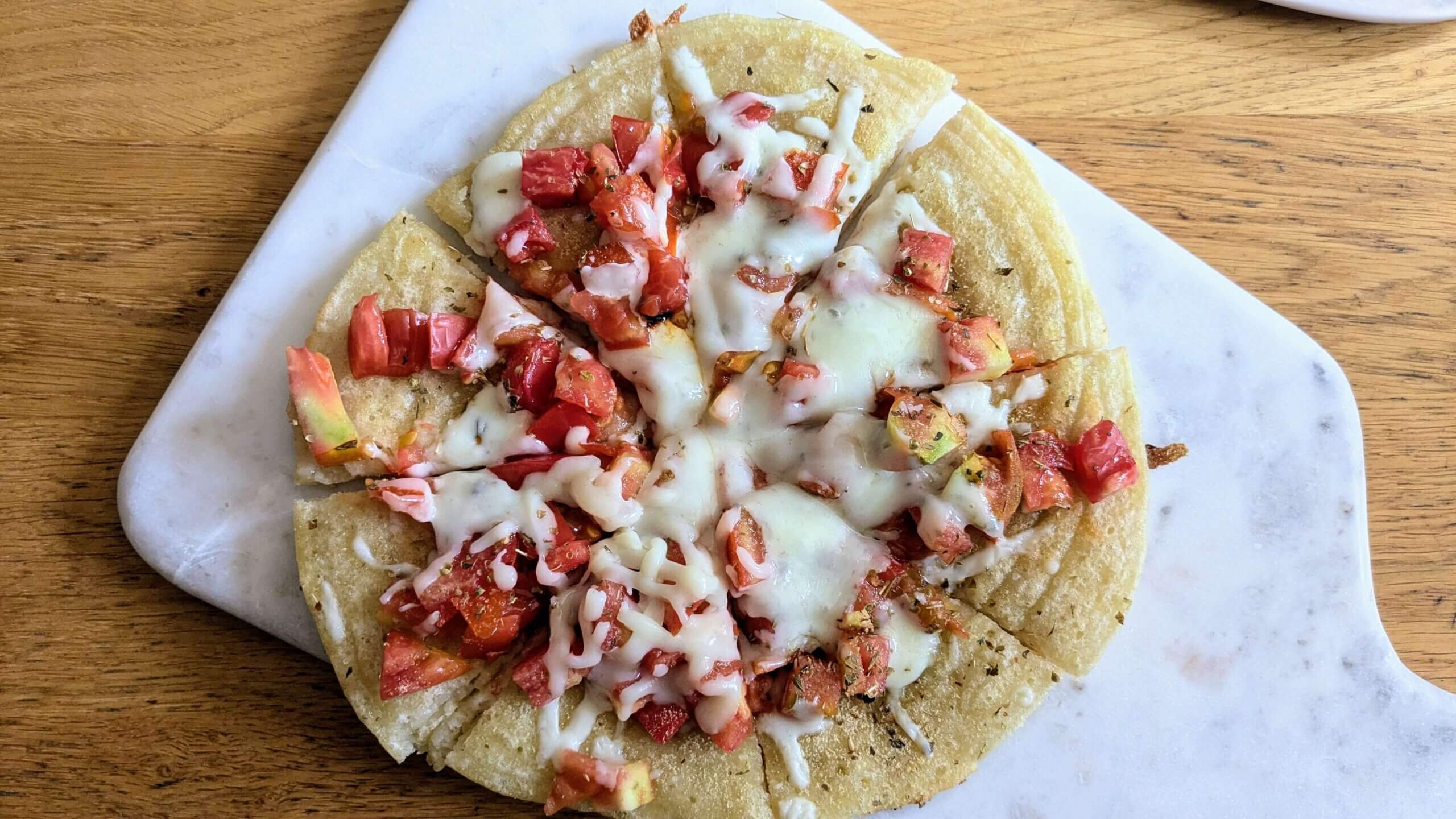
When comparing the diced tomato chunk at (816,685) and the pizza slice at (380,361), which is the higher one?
the pizza slice at (380,361)

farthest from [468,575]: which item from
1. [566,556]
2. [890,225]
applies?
[890,225]

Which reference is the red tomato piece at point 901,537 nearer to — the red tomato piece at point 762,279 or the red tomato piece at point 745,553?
the red tomato piece at point 745,553

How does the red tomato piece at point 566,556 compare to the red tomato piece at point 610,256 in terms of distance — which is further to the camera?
the red tomato piece at point 610,256

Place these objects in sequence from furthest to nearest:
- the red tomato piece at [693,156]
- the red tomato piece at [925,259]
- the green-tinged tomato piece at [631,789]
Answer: the red tomato piece at [693,156]
the red tomato piece at [925,259]
the green-tinged tomato piece at [631,789]

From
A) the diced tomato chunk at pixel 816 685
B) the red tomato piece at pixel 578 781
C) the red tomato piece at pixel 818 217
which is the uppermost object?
the red tomato piece at pixel 818 217

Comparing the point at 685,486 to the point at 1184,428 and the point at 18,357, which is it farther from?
the point at 18,357

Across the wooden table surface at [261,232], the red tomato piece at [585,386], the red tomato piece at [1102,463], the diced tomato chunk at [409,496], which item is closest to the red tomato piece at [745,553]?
the red tomato piece at [585,386]

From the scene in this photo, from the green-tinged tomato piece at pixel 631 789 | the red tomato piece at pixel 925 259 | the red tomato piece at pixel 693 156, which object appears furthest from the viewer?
the red tomato piece at pixel 693 156
